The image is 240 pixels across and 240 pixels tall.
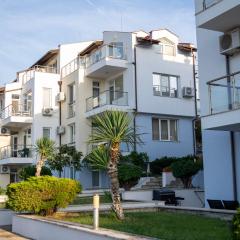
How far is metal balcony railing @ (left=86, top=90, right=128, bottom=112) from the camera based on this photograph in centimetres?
2988

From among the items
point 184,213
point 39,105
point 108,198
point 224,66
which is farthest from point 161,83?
point 184,213

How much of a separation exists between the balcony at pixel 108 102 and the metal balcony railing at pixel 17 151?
6837 mm

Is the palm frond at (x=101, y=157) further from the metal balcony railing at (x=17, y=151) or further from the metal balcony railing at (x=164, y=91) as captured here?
the metal balcony railing at (x=17, y=151)

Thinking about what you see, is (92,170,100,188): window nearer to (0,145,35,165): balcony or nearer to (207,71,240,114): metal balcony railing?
(0,145,35,165): balcony

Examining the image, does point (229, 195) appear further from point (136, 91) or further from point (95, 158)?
point (136, 91)

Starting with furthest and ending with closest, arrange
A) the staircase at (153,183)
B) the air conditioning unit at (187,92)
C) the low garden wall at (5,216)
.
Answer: the air conditioning unit at (187,92) < the staircase at (153,183) < the low garden wall at (5,216)

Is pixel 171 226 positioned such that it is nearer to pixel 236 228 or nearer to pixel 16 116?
pixel 236 228

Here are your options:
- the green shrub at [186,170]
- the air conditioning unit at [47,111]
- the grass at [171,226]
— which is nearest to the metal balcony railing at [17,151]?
the air conditioning unit at [47,111]

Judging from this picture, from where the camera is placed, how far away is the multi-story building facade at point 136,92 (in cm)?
3020

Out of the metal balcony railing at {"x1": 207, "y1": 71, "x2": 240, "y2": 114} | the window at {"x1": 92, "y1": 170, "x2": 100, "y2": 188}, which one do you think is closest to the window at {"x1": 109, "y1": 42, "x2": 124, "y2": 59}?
the window at {"x1": 92, "y1": 170, "x2": 100, "y2": 188}

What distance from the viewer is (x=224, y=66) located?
16.2 m

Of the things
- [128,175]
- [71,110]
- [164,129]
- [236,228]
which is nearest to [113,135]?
[236,228]

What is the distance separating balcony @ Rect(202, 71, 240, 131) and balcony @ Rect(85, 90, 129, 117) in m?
14.3

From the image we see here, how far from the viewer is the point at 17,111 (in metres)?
37.2
